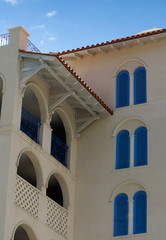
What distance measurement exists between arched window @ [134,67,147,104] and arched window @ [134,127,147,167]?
1.28m

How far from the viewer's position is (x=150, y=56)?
23531mm

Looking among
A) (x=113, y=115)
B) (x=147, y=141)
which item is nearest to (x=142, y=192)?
(x=147, y=141)

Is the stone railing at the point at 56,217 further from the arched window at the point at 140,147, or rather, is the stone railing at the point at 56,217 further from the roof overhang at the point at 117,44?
the roof overhang at the point at 117,44

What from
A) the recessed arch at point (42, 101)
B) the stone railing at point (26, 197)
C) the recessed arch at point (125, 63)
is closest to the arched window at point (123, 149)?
the recessed arch at point (125, 63)

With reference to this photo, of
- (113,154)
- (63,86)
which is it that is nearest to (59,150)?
(113,154)

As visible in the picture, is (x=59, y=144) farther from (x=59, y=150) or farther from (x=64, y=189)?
(x=64, y=189)

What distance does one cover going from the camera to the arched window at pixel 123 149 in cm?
2223

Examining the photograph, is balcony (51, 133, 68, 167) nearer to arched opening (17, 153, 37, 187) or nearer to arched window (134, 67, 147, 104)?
arched opening (17, 153, 37, 187)

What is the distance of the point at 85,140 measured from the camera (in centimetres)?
2338

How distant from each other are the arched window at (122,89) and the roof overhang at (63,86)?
0.70m

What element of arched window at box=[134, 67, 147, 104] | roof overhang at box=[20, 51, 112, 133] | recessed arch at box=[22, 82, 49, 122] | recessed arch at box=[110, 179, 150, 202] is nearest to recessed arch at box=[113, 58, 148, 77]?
arched window at box=[134, 67, 147, 104]

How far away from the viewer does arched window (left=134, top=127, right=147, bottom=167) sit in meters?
21.9

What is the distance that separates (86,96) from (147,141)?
2.78 m

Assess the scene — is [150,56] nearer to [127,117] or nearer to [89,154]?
[127,117]
